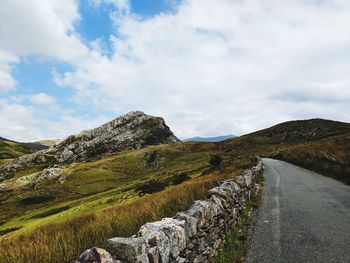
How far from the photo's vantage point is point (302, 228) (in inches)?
586

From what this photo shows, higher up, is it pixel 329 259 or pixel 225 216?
pixel 225 216

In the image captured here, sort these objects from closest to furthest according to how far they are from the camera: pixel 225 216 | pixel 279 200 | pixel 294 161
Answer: pixel 225 216 < pixel 279 200 < pixel 294 161

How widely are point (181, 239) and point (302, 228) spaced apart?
8579 mm

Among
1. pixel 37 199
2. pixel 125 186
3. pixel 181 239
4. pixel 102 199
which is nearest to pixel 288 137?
pixel 125 186

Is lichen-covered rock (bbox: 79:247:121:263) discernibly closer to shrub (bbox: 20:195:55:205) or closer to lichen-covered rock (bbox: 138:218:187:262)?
lichen-covered rock (bbox: 138:218:187:262)

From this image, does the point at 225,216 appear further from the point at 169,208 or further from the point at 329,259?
the point at 329,259

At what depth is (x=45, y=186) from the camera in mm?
137375

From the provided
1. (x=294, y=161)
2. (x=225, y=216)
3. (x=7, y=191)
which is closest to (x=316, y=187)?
(x=225, y=216)

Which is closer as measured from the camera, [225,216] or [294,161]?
[225,216]

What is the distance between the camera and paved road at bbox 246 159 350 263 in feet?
38.5

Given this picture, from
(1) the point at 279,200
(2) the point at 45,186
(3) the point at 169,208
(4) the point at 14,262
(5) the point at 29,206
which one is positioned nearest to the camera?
(4) the point at 14,262

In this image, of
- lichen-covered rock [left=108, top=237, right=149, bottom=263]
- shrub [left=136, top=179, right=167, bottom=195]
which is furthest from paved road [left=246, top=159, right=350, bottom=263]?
shrub [left=136, top=179, right=167, bottom=195]

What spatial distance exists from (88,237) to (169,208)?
4.22 m

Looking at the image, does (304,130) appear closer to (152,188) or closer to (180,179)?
(180,179)
